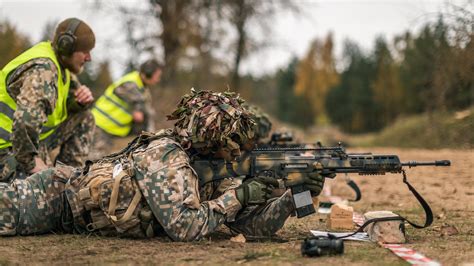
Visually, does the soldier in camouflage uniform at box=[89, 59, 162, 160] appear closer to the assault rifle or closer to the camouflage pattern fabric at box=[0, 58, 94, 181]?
the camouflage pattern fabric at box=[0, 58, 94, 181]

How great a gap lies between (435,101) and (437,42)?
117 centimetres

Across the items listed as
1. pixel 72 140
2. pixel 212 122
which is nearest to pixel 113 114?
pixel 72 140

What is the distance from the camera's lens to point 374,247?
4.53 m

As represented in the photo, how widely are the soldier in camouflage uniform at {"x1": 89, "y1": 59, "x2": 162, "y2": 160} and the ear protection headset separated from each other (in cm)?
394

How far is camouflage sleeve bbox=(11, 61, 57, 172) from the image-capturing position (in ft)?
19.4

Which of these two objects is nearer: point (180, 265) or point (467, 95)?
point (180, 265)

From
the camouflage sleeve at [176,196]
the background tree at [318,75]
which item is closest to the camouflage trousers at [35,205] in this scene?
the camouflage sleeve at [176,196]

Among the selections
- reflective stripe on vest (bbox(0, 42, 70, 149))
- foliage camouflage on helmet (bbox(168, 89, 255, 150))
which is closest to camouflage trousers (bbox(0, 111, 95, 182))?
reflective stripe on vest (bbox(0, 42, 70, 149))

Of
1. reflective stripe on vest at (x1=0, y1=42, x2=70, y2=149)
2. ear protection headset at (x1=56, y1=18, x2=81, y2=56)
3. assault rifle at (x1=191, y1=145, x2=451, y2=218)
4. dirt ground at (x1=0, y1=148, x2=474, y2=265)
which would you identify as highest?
ear protection headset at (x1=56, y1=18, x2=81, y2=56)

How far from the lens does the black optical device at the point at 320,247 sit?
406cm

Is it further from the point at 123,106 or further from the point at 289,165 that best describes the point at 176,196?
the point at 123,106

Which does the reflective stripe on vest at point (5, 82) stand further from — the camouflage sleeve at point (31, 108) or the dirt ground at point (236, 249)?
the dirt ground at point (236, 249)

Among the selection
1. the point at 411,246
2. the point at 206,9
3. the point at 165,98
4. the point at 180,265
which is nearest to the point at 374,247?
the point at 411,246

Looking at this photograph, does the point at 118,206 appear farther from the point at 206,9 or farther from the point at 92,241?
the point at 206,9
